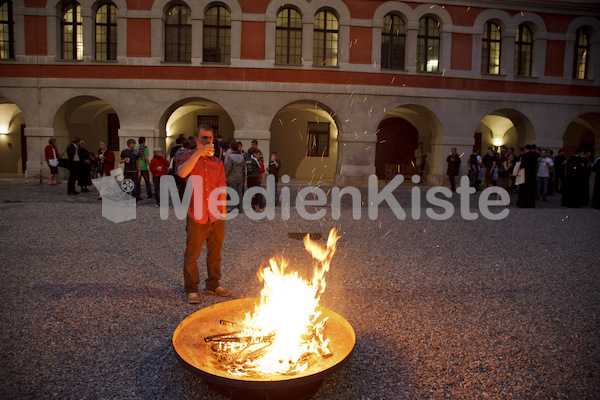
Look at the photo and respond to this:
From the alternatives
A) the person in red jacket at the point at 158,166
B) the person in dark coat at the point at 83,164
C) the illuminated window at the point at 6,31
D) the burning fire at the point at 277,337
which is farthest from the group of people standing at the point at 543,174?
the illuminated window at the point at 6,31

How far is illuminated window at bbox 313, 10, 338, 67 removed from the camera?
728 inches

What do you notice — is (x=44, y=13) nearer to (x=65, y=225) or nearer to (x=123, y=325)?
(x=65, y=225)

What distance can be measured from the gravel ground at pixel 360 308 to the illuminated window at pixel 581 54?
15.4m

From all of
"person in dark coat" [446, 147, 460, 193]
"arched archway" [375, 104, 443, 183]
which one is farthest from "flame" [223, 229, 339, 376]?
"arched archway" [375, 104, 443, 183]

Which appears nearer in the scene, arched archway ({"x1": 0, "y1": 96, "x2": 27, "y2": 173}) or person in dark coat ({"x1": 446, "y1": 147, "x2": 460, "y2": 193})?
person in dark coat ({"x1": 446, "y1": 147, "x2": 460, "y2": 193})

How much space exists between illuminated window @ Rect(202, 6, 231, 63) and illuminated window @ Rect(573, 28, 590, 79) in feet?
55.0

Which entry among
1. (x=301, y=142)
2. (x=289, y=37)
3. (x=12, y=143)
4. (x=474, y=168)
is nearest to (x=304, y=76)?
(x=289, y=37)

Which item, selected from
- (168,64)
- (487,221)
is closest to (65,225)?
(487,221)

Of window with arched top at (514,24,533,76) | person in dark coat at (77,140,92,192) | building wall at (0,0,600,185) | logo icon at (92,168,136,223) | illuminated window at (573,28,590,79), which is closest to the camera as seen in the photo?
logo icon at (92,168,136,223)

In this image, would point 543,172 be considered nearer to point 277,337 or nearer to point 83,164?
point 277,337

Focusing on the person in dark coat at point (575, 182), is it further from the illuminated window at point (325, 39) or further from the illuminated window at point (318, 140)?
the illuminated window at point (318, 140)

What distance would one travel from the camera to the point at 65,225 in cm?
861

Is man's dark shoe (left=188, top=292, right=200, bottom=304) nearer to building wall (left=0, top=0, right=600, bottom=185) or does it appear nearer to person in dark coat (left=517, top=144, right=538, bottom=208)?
person in dark coat (left=517, top=144, right=538, bottom=208)

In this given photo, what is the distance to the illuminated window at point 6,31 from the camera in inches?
722
